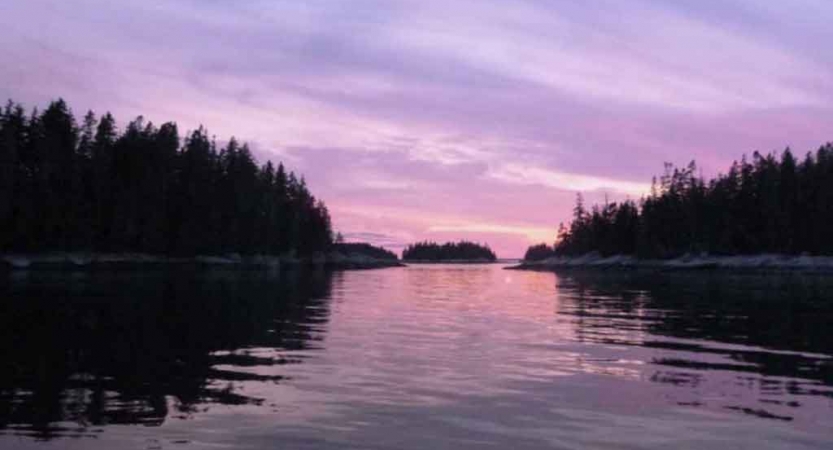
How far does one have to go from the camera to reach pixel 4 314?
35.3m

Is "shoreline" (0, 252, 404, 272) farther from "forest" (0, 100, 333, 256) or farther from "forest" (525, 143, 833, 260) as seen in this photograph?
"forest" (525, 143, 833, 260)

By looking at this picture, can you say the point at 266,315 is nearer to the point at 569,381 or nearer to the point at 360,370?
the point at 360,370

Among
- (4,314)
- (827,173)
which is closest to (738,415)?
(4,314)

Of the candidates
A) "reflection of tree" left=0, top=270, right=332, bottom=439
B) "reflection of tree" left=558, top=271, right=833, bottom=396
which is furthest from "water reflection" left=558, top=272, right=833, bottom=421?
"reflection of tree" left=0, top=270, right=332, bottom=439

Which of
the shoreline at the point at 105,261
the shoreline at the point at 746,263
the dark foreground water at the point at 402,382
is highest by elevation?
the shoreline at the point at 746,263

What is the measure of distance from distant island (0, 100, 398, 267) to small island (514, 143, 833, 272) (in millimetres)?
88826

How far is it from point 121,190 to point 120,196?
1246mm

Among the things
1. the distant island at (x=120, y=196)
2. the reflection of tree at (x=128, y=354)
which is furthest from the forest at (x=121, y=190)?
the reflection of tree at (x=128, y=354)

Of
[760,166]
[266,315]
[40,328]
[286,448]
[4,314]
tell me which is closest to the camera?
[286,448]

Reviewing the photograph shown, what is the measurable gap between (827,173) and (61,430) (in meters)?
173

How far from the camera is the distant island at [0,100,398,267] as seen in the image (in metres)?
112

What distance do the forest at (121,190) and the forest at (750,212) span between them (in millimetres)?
91422

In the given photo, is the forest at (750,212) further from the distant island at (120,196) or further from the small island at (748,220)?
the distant island at (120,196)

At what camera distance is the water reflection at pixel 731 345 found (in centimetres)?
1914
